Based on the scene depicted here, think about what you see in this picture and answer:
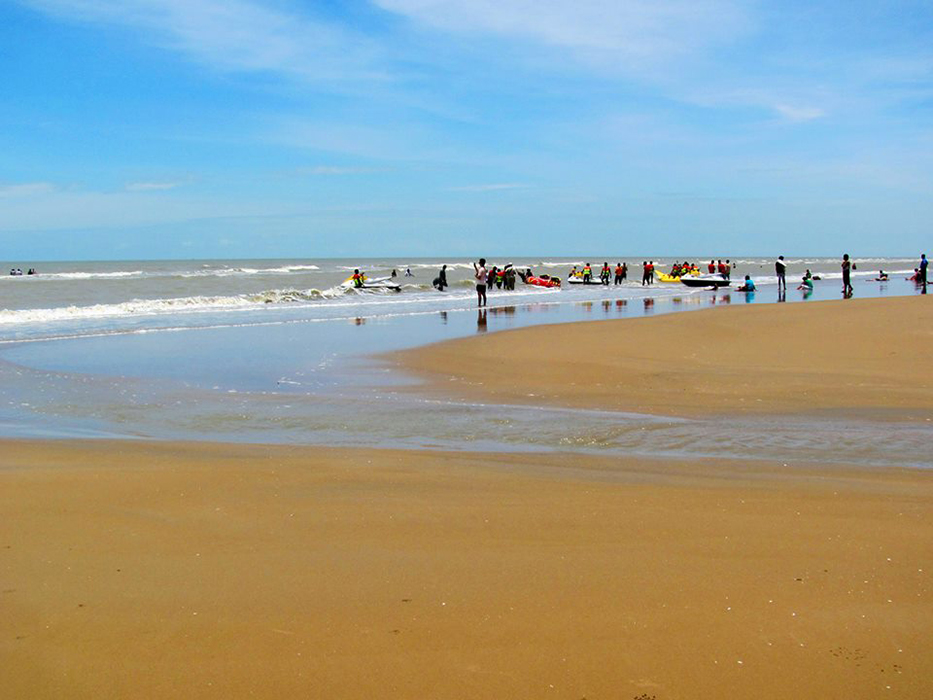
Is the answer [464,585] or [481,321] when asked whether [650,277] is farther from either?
[464,585]

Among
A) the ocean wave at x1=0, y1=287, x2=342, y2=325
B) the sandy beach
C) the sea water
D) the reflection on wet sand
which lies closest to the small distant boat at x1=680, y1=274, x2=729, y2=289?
the ocean wave at x1=0, y1=287, x2=342, y2=325

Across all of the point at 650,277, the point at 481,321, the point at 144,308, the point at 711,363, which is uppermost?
the point at 650,277

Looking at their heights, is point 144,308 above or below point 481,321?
above

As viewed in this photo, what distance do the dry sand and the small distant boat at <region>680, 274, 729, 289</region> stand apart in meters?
30.2

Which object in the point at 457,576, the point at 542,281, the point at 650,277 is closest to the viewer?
the point at 457,576

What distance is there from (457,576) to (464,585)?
13 cm

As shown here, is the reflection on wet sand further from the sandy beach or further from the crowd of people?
the sandy beach

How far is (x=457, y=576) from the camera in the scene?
176 inches

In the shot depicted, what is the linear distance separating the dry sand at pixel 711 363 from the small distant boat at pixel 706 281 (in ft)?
99.1

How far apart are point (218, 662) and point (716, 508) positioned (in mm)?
3483

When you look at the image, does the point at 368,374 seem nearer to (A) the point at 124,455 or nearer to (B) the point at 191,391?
(B) the point at 191,391

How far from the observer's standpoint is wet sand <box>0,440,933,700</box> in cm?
342

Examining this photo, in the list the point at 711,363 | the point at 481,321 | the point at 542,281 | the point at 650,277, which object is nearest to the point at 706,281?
the point at 650,277

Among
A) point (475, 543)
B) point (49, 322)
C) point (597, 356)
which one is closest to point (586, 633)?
point (475, 543)
